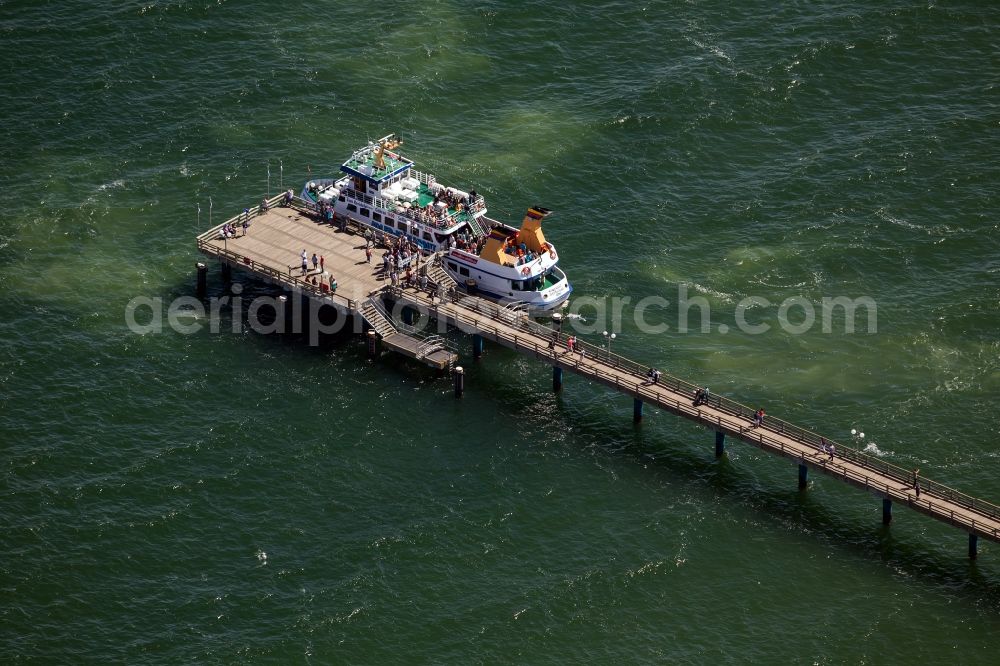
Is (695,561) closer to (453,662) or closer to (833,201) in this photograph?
(453,662)

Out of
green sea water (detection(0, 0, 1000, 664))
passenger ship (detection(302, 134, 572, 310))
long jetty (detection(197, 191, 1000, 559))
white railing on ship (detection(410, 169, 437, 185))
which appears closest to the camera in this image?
green sea water (detection(0, 0, 1000, 664))

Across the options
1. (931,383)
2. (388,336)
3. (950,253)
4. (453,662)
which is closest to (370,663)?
(453,662)

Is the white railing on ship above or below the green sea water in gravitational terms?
above

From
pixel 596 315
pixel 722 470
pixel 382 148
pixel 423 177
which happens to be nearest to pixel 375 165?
pixel 382 148

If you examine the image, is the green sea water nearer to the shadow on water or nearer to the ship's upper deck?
the shadow on water

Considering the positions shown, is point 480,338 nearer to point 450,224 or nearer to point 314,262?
point 450,224

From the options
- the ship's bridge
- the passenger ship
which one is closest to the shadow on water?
the passenger ship

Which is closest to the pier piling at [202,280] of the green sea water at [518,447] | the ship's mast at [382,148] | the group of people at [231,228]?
the green sea water at [518,447]
